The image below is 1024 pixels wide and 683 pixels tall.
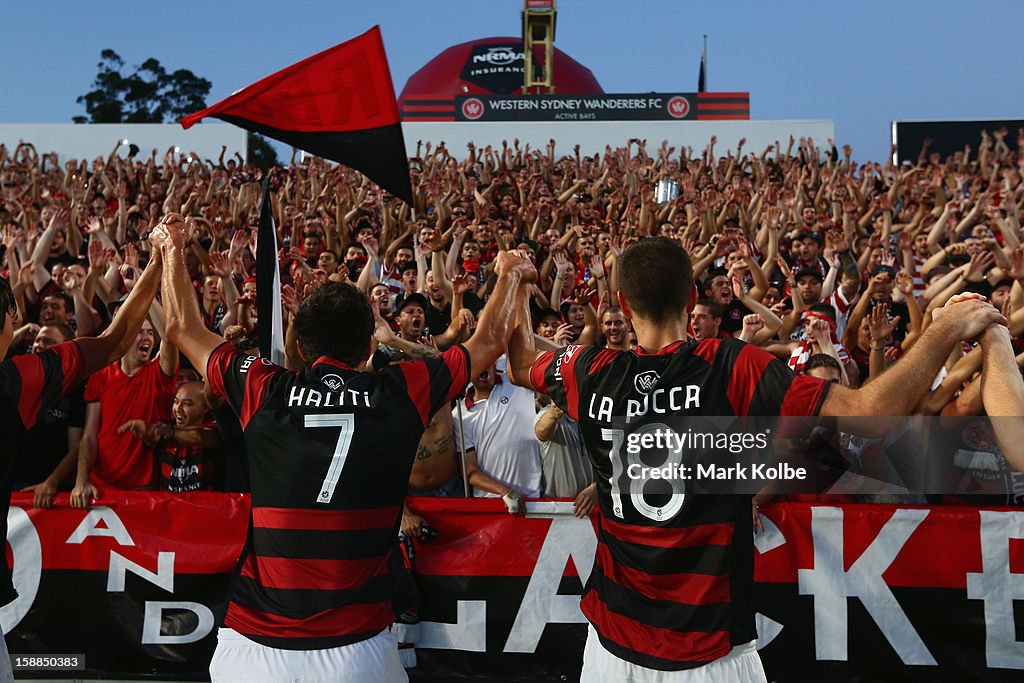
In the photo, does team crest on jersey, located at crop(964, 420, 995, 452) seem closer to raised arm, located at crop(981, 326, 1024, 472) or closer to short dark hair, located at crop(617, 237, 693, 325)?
raised arm, located at crop(981, 326, 1024, 472)

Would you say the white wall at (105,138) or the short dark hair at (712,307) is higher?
the white wall at (105,138)

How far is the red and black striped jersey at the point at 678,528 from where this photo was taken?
2.85 metres

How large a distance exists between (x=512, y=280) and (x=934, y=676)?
9.73 ft

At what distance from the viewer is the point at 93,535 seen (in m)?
5.15

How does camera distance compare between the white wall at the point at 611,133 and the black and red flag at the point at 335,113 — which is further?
the white wall at the point at 611,133

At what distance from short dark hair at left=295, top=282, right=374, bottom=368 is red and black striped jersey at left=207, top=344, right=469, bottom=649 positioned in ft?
0.26

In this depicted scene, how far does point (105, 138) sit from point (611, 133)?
14.1 metres

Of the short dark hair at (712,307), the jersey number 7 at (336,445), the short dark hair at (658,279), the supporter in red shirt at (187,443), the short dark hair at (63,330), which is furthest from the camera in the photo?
the short dark hair at (712,307)

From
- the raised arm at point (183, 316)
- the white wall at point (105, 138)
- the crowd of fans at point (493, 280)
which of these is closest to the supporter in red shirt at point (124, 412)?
the crowd of fans at point (493, 280)

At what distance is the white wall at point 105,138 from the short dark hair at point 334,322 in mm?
24876

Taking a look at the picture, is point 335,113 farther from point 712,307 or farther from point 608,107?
point 608,107

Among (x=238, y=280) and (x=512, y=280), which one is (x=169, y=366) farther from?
(x=238, y=280)

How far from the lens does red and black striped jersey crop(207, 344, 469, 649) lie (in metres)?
3.11

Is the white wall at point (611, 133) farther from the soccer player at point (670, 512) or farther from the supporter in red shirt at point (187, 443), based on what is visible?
the soccer player at point (670, 512)
